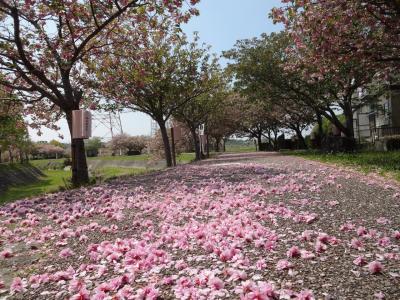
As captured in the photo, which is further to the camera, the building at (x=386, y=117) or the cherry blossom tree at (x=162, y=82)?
the building at (x=386, y=117)

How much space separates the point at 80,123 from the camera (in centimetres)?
1173

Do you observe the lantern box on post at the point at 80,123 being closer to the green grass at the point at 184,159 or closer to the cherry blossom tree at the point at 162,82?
the cherry blossom tree at the point at 162,82

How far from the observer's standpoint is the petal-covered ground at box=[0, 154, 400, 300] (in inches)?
123

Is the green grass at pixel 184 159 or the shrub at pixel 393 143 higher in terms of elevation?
the shrub at pixel 393 143

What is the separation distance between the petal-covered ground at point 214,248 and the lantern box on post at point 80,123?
4.54 metres

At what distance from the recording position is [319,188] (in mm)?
7832

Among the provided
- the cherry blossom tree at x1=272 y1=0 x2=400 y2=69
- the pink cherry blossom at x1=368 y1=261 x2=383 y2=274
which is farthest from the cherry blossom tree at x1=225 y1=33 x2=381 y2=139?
the pink cherry blossom at x1=368 y1=261 x2=383 y2=274

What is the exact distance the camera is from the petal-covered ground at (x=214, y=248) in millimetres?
3119

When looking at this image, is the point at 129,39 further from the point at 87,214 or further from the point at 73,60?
the point at 87,214

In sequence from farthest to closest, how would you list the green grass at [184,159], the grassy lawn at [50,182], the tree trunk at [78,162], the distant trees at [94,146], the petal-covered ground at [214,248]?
1. the distant trees at [94,146]
2. the green grass at [184,159]
3. the grassy lawn at [50,182]
4. the tree trunk at [78,162]
5. the petal-covered ground at [214,248]

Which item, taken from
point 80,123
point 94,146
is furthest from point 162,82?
point 94,146

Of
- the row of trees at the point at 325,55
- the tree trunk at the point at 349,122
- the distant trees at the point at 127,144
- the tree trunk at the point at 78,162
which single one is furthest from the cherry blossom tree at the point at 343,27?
the distant trees at the point at 127,144

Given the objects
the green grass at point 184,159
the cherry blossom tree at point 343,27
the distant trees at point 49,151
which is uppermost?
the cherry blossom tree at point 343,27

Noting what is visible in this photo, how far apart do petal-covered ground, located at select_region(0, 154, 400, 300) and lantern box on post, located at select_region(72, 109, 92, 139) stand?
4.54 metres
